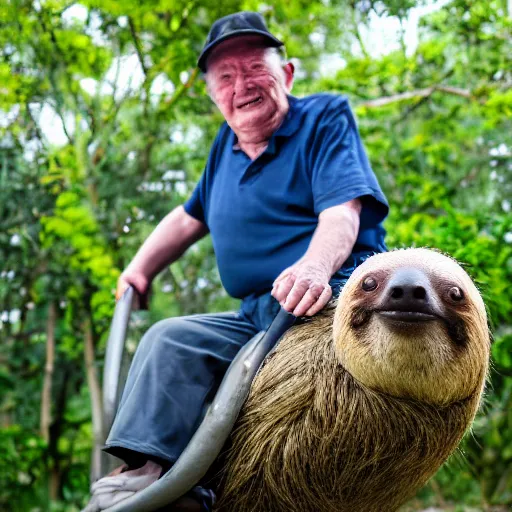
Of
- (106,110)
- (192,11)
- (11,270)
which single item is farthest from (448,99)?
(11,270)

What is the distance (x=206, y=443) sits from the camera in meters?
1.44

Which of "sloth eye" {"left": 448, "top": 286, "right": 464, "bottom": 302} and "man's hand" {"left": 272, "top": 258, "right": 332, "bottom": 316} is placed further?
"man's hand" {"left": 272, "top": 258, "right": 332, "bottom": 316}

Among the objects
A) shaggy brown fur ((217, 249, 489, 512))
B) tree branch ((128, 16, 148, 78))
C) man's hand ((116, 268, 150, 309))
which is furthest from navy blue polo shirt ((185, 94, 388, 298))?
tree branch ((128, 16, 148, 78))

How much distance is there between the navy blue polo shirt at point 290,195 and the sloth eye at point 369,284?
0.32 metres

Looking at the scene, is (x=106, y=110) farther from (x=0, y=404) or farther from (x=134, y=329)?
(x=0, y=404)

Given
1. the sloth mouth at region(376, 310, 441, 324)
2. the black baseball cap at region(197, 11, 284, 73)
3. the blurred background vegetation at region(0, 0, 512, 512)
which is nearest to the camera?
the sloth mouth at region(376, 310, 441, 324)

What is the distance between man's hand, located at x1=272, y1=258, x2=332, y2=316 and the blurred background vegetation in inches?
99.0

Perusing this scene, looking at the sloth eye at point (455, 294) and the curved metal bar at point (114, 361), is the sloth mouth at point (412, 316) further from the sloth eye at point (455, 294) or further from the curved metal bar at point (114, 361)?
the curved metal bar at point (114, 361)

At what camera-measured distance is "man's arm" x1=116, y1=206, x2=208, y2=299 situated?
2057 mm

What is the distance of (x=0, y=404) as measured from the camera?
5484 millimetres

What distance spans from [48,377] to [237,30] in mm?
3893

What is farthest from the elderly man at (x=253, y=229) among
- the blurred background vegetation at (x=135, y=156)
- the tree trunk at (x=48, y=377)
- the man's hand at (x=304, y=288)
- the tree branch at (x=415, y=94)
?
the tree trunk at (x=48, y=377)

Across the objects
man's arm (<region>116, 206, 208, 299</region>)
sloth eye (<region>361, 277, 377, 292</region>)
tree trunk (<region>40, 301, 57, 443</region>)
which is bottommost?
tree trunk (<region>40, 301, 57, 443</region>)

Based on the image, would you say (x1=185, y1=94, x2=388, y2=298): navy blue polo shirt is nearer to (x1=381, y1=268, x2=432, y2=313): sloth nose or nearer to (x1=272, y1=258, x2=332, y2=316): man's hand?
(x1=272, y1=258, x2=332, y2=316): man's hand
